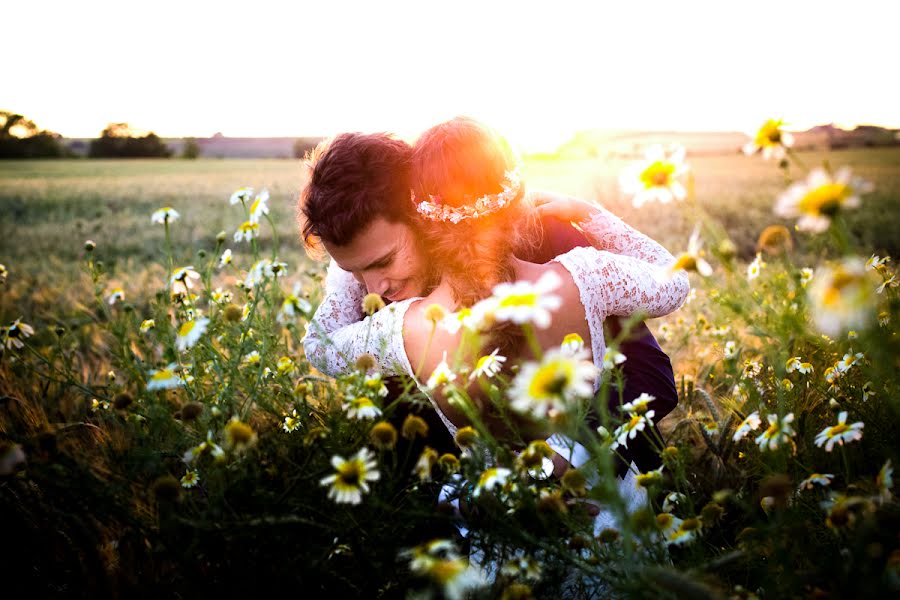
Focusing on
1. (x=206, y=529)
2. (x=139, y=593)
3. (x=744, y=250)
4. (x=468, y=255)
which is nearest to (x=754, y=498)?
(x=468, y=255)

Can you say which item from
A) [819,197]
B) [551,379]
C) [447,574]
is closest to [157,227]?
[447,574]

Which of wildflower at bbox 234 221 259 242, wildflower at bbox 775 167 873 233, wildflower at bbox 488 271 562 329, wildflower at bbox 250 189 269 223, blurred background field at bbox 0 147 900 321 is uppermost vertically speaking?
wildflower at bbox 775 167 873 233

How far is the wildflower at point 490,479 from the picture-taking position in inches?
48.4

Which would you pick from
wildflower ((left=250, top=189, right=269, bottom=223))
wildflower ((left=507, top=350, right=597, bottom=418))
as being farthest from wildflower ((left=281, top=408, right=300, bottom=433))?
wildflower ((left=507, top=350, right=597, bottom=418))

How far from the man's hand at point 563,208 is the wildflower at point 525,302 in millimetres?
1835

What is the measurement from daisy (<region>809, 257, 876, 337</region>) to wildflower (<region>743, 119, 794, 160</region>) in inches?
14.7

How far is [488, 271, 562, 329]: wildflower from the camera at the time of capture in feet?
3.00

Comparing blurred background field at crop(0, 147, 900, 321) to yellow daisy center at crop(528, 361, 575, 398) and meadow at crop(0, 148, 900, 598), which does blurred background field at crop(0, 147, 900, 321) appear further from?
yellow daisy center at crop(528, 361, 575, 398)

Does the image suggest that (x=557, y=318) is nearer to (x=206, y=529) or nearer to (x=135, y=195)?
(x=206, y=529)

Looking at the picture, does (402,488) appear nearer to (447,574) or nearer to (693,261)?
(447,574)

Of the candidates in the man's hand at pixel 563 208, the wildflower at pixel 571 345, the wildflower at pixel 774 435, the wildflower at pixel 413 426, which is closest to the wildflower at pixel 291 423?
the wildflower at pixel 413 426

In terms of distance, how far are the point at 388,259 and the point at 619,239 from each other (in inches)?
44.9

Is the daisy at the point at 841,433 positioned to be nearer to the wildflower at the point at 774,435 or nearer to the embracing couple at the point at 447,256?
the wildflower at the point at 774,435

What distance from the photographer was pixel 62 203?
15680 mm
